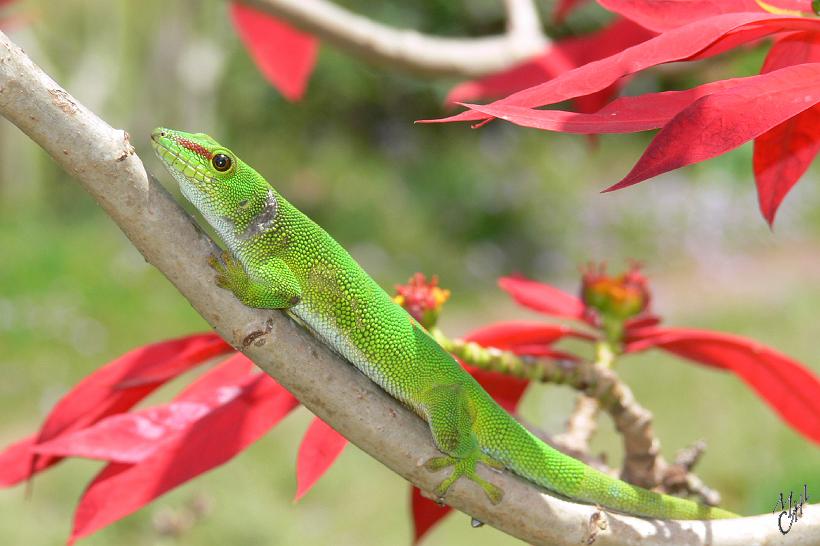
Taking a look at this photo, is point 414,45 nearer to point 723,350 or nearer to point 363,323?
point 363,323

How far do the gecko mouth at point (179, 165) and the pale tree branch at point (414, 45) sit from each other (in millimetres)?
706

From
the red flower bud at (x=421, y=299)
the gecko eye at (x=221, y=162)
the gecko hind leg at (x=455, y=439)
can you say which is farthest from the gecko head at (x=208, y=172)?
the gecko hind leg at (x=455, y=439)

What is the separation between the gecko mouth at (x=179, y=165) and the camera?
116cm

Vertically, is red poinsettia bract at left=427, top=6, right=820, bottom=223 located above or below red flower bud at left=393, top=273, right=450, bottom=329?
below

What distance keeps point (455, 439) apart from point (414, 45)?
1.14 metres

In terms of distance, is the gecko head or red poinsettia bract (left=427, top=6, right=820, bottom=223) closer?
red poinsettia bract (left=427, top=6, right=820, bottom=223)

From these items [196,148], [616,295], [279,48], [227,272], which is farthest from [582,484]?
[279,48]

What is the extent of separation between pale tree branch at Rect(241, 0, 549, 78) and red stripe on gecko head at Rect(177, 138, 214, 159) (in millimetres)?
704

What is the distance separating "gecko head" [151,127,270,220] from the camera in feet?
3.82

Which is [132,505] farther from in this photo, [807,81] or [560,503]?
[807,81]

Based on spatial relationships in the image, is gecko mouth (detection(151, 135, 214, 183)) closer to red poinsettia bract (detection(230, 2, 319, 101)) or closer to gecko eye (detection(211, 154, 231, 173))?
gecko eye (detection(211, 154, 231, 173))

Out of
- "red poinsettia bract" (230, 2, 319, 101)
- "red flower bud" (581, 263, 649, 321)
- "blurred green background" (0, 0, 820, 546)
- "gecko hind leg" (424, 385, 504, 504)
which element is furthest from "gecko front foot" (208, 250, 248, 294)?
"blurred green background" (0, 0, 820, 546)

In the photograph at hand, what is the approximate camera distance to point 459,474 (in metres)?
0.93

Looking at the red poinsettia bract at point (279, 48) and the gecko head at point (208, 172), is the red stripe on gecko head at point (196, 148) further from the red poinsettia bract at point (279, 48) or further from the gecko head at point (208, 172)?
the red poinsettia bract at point (279, 48)
